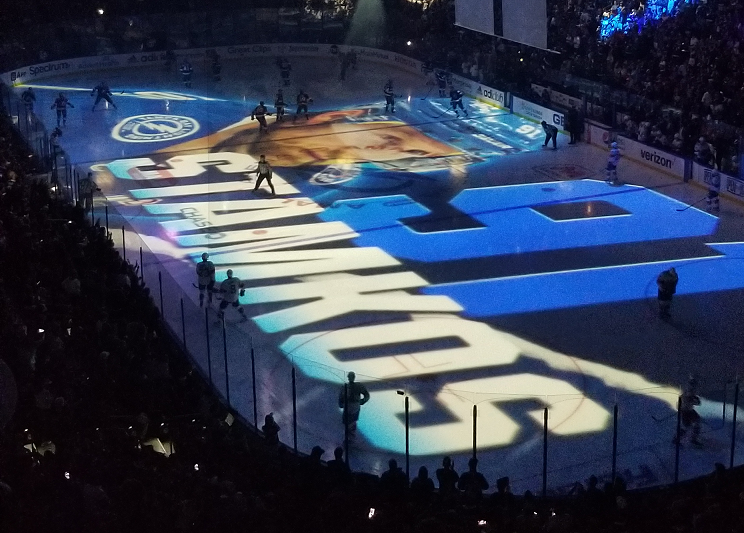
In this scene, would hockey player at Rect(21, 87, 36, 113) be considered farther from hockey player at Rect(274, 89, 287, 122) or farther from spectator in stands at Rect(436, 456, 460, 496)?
spectator in stands at Rect(436, 456, 460, 496)

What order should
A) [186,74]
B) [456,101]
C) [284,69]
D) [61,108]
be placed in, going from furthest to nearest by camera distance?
[284,69] → [186,74] → [456,101] → [61,108]

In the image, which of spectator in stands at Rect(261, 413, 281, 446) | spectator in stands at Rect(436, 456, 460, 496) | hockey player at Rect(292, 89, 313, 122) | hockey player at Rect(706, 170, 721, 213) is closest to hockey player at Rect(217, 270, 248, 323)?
spectator in stands at Rect(261, 413, 281, 446)

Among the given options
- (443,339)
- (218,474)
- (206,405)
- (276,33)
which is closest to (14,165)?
(443,339)

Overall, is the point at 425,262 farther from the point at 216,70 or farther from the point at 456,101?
the point at 216,70

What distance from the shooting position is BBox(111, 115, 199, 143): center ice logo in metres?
34.9

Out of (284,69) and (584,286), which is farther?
(284,69)

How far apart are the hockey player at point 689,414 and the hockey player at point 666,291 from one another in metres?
6.15

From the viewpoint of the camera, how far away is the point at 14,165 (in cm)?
2334

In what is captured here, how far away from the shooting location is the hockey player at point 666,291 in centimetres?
1864

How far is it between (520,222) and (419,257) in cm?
374

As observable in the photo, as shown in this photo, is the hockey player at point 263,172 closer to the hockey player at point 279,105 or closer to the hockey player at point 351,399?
the hockey player at point 279,105

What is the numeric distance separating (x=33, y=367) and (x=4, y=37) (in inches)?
1310

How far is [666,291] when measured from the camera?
18.7 meters

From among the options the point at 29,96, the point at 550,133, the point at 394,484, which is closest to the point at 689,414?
the point at 394,484
